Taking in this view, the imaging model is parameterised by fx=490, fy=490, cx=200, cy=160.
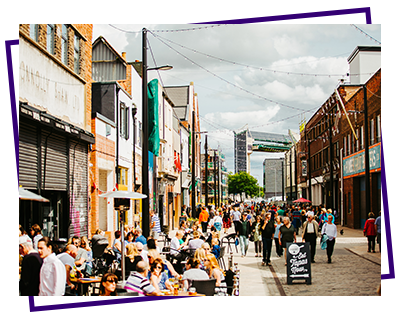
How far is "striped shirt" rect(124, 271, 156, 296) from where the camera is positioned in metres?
7.98

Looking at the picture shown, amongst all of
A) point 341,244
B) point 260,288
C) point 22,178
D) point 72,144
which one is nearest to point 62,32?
point 72,144

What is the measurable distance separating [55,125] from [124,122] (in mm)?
9537

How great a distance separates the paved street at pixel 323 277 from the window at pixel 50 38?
840cm

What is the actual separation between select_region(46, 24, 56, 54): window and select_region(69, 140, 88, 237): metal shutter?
3.07 metres

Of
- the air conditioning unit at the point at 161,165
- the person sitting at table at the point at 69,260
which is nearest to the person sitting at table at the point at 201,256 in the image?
the person sitting at table at the point at 69,260

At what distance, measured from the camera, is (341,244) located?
75.8 ft

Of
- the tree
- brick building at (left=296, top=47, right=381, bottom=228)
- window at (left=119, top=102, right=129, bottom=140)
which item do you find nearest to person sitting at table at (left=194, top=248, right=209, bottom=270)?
A: window at (left=119, top=102, right=129, bottom=140)

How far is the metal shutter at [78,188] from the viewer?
15.7m

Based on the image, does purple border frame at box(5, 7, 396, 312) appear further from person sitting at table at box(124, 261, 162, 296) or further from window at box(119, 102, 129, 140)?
window at box(119, 102, 129, 140)

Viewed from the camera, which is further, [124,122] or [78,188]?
[124,122]

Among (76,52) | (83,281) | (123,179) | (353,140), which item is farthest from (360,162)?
(83,281)

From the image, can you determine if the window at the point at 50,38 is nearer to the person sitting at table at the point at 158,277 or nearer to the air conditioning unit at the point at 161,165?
the person sitting at table at the point at 158,277

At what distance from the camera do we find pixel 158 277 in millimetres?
8773

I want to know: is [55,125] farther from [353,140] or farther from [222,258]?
[353,140]
